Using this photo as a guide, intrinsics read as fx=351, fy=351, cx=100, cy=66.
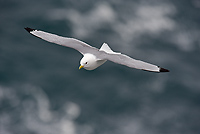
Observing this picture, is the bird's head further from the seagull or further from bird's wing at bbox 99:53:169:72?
bird's wing at bbox 99:53:169:72

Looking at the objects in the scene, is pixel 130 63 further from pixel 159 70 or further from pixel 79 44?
pixel 79 44

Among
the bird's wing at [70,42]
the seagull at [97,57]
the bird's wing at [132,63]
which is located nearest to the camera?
the bird's wing at [132,63]

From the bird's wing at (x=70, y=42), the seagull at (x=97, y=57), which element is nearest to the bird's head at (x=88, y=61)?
the seagull at (x=97, y=57)

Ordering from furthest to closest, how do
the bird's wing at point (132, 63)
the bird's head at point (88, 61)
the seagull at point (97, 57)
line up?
1. the bird's head at point (88, 61)
2. the seagull at point (97, 57)
3. the bird's wing at point (132, 63)

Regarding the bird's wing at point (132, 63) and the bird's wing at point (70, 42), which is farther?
the bird's wing at point (70, 42)

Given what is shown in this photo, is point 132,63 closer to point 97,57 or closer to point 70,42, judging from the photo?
point 97,57

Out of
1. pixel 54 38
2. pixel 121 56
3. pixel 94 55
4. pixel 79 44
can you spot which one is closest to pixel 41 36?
pixel 54 38

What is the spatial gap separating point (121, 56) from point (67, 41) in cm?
612

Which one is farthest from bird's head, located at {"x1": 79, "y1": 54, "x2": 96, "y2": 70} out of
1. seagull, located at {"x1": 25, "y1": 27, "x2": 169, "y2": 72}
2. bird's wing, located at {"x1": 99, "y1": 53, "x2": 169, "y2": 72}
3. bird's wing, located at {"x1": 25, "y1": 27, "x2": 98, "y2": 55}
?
bird's wing, located at {"x1": 25, "y1": 27, "x2": 98, "y2": 55}

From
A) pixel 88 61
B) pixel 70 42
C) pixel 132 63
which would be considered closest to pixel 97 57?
pixel 88 61

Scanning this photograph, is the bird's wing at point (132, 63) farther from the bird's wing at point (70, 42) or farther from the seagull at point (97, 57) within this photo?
the bird's wing at point (70, 42)

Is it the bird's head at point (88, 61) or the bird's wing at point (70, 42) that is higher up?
the bird's wing at point (70, 42)

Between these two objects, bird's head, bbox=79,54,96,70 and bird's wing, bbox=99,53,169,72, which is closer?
bird's wing, bbox=99,53,169,72

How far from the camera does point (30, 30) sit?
37.8 m
